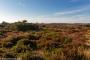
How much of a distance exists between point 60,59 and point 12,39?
1074cm

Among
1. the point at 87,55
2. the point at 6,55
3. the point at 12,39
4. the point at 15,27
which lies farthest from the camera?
the point at 15,27

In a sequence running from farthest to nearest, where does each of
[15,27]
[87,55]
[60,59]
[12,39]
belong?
[15,27] → [12,39] → [87,55] → [60,59]

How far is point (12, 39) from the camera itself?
57.7 feet

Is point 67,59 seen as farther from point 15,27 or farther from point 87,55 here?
point 15,27

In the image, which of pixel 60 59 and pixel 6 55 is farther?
pixel 6 55

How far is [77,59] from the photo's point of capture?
7.83 meters

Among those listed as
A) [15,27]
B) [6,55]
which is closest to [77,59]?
[6,55]

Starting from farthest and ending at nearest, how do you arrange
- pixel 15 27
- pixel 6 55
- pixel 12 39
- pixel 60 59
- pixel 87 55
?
pixel 15 27 < pixel 12 39 < pixel 6 55 < pixel 87 55 < pixel 60 59

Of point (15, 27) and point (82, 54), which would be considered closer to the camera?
point (82, 54)

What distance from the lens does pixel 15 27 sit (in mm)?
44000

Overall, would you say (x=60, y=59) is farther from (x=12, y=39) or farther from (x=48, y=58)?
(x=12, y=39)

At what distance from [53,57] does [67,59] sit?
1.98ft

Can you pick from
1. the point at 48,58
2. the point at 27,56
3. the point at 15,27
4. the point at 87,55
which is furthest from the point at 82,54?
the point at 15,27

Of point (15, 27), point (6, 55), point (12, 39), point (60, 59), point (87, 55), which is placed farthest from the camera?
point (15, 27)
